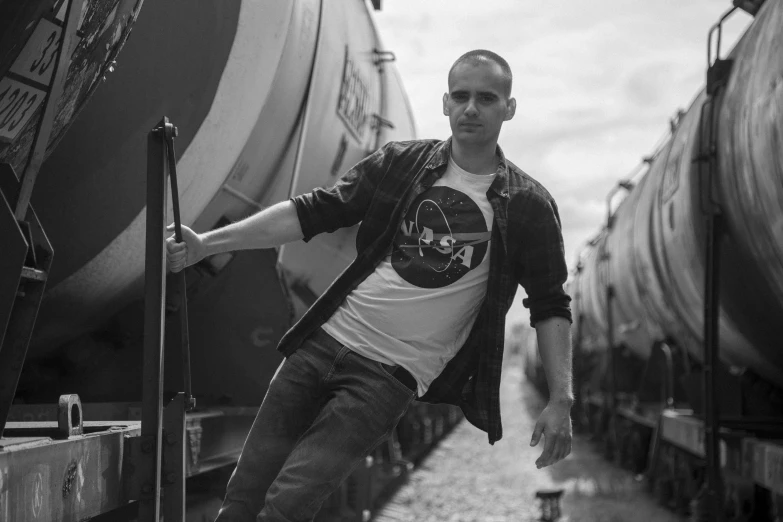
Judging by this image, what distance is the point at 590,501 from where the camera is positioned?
31.6ft

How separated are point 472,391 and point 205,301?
70.4 inches

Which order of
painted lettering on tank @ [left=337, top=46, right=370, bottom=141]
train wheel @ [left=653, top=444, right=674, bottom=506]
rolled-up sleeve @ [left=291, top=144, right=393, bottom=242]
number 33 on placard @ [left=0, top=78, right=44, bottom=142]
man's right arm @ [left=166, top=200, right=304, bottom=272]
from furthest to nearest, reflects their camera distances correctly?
train wheel @ [left=653, top=444, right=674, bottom=506] < painted lettering on tank @ [left=337, top=46, right=370, bottom=141] < rolled-up sleeve @ [left=291, top=144, right=393, bottom=242] < man's right arm @ [left=166, top=200, right=304, bottom=272] < number 33 on placard @ [left=0, top=78, right=44, bottom=142]

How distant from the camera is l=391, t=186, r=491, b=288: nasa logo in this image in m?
2.71

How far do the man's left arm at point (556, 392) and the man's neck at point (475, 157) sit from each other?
47cm

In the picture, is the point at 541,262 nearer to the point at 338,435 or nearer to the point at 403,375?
the point at 403,375

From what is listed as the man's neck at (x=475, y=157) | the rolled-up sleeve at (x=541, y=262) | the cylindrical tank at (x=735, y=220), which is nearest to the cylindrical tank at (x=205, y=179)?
the man's neck at (x=475, y=157)

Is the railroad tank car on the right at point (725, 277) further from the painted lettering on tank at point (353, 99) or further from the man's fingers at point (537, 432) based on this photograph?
the man's fingers at point (537, 432)

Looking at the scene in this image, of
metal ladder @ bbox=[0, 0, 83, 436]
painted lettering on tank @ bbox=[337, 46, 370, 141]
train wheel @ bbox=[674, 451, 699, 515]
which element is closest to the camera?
metal ladder @ bbox=[0, 0, 83, 436]

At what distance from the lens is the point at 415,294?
106 inches

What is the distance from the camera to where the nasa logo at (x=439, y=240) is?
2.71 meters

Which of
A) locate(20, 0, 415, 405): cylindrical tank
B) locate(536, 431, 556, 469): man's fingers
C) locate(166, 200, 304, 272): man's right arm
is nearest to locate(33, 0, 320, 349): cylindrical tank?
locate(20, 0, 415, 405): cylindrical tank


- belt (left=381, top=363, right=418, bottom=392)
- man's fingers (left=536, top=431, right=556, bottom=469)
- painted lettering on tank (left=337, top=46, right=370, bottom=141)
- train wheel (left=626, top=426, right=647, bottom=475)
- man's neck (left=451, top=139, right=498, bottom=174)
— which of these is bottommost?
train wheel (left=626, top=426, right=647, bottom=475)

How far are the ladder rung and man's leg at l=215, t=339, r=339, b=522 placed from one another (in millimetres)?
694

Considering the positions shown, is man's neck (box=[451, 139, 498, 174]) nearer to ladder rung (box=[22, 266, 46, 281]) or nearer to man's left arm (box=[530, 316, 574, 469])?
man's left arm (box=[530, 316, 574, 469])
